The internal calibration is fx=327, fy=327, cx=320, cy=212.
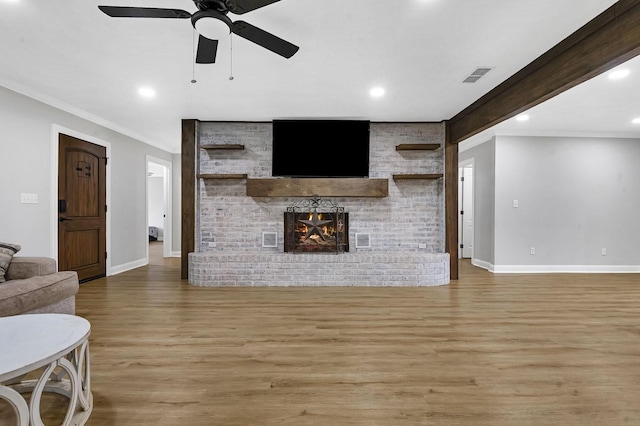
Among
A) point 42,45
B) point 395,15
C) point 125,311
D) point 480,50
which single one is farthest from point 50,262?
point 480,50

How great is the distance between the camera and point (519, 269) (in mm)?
5512

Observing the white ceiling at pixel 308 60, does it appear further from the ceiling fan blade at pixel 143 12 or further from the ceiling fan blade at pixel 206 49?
the ceiling fan blade at pixel 143 12

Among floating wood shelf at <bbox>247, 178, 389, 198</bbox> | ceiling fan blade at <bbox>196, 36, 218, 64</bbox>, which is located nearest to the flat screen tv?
floating wood shelf at <bbox>247, 178, 389, 198</bbox>

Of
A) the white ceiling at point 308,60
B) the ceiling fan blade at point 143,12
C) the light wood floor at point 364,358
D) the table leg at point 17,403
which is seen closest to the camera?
the table leg at point 17,403

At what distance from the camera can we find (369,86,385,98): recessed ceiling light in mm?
3657

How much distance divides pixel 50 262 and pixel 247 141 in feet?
9.41

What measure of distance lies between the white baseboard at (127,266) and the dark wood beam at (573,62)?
19.3 feet

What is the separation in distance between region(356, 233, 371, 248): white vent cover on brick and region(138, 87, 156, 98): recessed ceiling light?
328 cm

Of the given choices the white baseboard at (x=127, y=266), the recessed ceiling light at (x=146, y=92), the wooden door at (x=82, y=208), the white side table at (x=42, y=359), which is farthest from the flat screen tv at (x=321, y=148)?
the white side table at (x=42, y=359)

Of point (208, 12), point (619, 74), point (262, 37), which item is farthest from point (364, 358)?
point (619, 74)

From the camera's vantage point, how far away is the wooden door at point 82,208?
169 inches

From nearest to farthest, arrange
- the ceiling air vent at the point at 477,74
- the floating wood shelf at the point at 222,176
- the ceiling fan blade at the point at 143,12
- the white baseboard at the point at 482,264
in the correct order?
the ceiling fan blade at the point at 143,12 < the ceiling air vent at the point at 477,74 < the floating wood shelf at the point at 222,176 < the white baseboard at the point at 482,264

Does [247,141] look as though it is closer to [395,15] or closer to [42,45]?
[42,45]

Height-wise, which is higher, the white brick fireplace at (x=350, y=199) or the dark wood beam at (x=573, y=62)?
the dark wood beam at (x=573, y=62)
